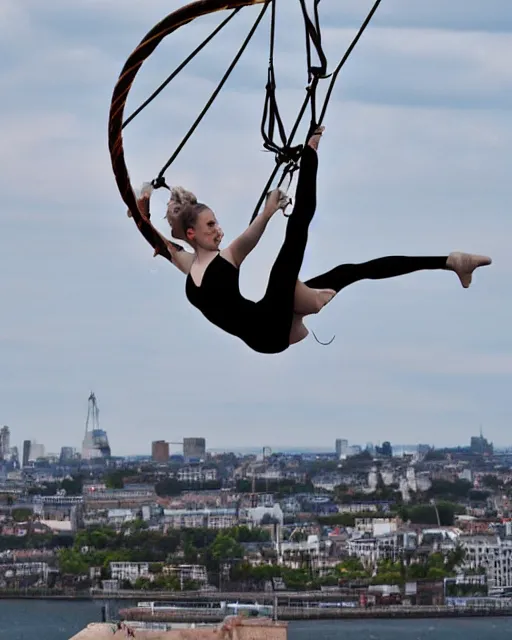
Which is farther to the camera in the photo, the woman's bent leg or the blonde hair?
the blonde hair

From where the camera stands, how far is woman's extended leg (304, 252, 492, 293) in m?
3.32

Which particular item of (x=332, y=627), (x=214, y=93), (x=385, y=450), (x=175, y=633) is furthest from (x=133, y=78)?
(x=385, y=450)

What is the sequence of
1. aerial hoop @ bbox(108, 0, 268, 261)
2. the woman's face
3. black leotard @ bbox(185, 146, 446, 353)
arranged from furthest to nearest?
the woman's face < black leotard @ bbox(185, 146, 446, 353) < aerial hoop @ bbox(108, 0, 268, 261)

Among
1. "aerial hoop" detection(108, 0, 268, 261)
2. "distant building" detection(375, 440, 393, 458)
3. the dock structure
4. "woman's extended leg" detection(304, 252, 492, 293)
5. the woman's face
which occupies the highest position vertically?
"distant building" detection(375, 440, 393, 458)

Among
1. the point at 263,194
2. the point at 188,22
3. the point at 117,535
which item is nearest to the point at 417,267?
the point at 263,194

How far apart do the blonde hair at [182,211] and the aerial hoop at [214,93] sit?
0.17 ft

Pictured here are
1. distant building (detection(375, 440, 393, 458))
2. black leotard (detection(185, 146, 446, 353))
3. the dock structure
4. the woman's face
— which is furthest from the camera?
distant building (detection(375, 440, 393, 458))

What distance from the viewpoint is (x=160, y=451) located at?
268ft

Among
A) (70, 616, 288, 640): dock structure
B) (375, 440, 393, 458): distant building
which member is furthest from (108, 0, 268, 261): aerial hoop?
(375, 440, 393, 458): distant building

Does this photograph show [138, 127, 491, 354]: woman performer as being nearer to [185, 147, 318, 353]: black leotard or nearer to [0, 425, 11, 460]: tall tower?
[185, 147, 318, 353]: black leotard

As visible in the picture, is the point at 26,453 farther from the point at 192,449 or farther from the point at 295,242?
the point at 295,242

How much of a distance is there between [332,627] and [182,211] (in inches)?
1972

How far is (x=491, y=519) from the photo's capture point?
206 ft

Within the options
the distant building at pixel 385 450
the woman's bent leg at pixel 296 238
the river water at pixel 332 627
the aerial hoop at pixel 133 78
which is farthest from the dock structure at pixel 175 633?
the distant building at pixel 385 450
